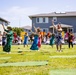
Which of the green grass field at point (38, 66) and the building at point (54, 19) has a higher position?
the building at point (54, 19)

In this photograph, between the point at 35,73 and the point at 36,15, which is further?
the point at 36,15

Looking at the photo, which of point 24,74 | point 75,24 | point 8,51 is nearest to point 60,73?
point 24,74

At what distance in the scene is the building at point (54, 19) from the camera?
5916cm

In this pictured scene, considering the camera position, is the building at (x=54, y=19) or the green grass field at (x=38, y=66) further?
the building at (x=54, y=19)

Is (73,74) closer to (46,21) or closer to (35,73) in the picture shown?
(35,73)

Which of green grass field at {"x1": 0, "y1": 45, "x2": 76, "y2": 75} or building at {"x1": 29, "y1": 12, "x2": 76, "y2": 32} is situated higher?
building at {"x1": 29, "y1": 12, "x2": 76, "y2": 32}

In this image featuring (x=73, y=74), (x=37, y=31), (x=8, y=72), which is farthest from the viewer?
(x=37, y=31)

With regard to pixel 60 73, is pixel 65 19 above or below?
above

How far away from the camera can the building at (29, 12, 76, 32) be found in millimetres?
59156

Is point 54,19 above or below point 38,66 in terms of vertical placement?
above

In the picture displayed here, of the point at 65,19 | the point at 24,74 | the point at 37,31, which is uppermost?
the point at 65,19

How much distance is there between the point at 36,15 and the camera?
60375 millimetres

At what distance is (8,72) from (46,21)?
5218 cm

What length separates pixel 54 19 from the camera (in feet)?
196
